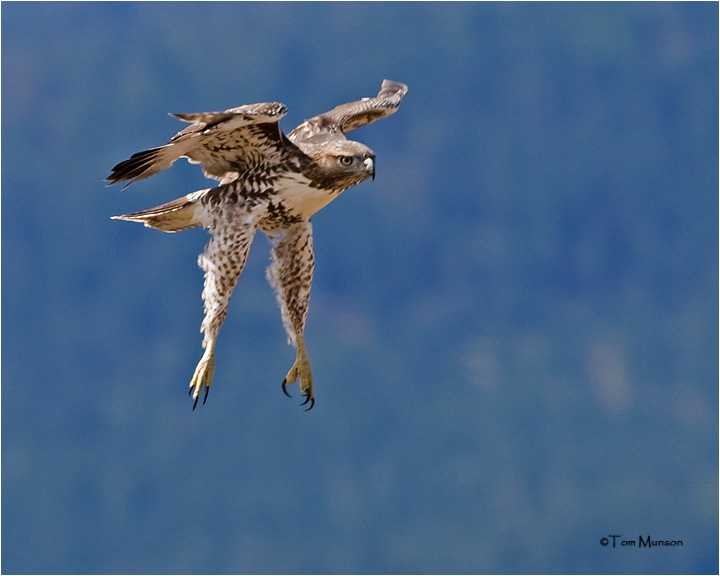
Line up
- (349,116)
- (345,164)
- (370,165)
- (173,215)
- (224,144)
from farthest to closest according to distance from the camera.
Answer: (349,116)
(173,215)
(224,144)
(345,164)
(370,165)

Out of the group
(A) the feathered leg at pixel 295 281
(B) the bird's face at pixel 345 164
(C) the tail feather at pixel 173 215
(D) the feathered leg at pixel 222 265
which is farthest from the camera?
(A) the feathered leg at pixel 295 281

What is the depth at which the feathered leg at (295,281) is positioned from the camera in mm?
10914

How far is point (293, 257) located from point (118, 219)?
1.38 m

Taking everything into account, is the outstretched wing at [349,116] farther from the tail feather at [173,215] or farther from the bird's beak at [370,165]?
the tail feather at [173,215]

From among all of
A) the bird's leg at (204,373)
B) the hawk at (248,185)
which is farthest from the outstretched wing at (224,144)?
the bird's leg at (204,373)

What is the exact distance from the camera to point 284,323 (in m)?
11.1

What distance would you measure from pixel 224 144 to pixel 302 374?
1895 millimetres

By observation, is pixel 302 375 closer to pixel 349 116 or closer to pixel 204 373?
pixel 204 373

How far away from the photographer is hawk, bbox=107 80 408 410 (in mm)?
10180

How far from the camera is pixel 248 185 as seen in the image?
1047 centimetres

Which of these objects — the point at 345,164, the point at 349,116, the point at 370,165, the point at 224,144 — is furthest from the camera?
the point at 349,116

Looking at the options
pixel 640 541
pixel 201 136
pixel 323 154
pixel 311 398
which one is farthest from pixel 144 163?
pixel 640 541

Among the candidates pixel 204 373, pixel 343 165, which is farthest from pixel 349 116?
pixel 204 373

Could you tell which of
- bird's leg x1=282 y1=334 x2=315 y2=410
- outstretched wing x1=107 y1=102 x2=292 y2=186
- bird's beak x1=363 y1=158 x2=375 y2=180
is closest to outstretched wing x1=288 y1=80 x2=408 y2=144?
outstretched wing x1=107 y1=102 x2=292 y2=186
